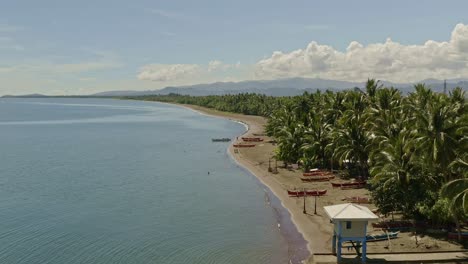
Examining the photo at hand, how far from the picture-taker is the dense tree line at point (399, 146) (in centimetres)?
3969

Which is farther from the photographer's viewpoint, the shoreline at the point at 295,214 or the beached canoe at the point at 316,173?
Answer: the beached canoe at the point at 316,173

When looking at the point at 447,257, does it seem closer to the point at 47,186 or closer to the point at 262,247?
the point at 262,247

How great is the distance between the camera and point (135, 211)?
58750 millimetres

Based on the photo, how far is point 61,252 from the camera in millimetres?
43906

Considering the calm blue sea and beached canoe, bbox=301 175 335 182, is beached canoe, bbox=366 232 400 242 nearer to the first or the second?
the calm blue sea

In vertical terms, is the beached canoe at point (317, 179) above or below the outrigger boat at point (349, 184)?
below

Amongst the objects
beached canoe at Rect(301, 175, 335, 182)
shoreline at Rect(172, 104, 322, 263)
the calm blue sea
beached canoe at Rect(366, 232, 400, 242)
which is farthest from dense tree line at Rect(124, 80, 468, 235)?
the calm blue sea

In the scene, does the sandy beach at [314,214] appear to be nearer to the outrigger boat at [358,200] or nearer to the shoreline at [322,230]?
the shoreline at [322,230]

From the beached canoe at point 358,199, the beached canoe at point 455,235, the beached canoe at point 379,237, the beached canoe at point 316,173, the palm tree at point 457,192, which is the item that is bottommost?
the beached canoe at point 316,173

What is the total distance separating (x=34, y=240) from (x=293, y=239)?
28.2 meters

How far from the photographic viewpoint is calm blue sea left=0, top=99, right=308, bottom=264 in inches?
1724

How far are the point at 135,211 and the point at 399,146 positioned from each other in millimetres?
34760

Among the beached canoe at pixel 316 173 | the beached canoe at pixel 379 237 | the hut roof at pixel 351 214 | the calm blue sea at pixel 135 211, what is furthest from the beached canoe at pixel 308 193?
the hut roof at pixel 351 214

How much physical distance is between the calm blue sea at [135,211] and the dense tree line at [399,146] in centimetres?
1235
